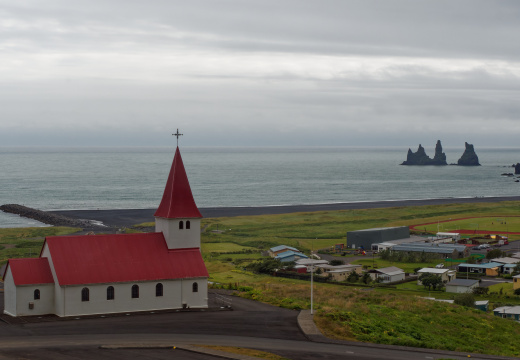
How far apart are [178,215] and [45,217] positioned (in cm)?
8875

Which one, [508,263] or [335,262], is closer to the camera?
[508,263]

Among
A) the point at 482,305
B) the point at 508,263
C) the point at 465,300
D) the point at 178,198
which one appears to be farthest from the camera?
the point at 508,263

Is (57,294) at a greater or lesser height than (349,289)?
greater

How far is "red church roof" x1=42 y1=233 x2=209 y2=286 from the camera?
47156 mm

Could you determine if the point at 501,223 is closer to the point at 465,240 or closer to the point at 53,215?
the point at 465,240

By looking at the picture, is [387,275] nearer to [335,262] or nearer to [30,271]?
[335,262]

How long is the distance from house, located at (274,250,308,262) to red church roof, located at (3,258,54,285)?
37.5 metres

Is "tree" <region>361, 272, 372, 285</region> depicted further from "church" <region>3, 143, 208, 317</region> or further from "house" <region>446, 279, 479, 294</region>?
"church" <region>3, 143, 208, 317</region>

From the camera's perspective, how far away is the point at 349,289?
6569 centimetres

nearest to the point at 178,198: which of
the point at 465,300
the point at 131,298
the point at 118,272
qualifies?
the point at 118,272

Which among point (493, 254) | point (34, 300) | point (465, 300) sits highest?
point (34, 300)

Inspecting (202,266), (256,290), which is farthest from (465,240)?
(202,266)

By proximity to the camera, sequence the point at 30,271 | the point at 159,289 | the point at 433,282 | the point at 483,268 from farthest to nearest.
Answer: the point at 483,268
the point at 433,282
the point at 159,289
the point at 30,271

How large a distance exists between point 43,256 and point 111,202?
120 metres
